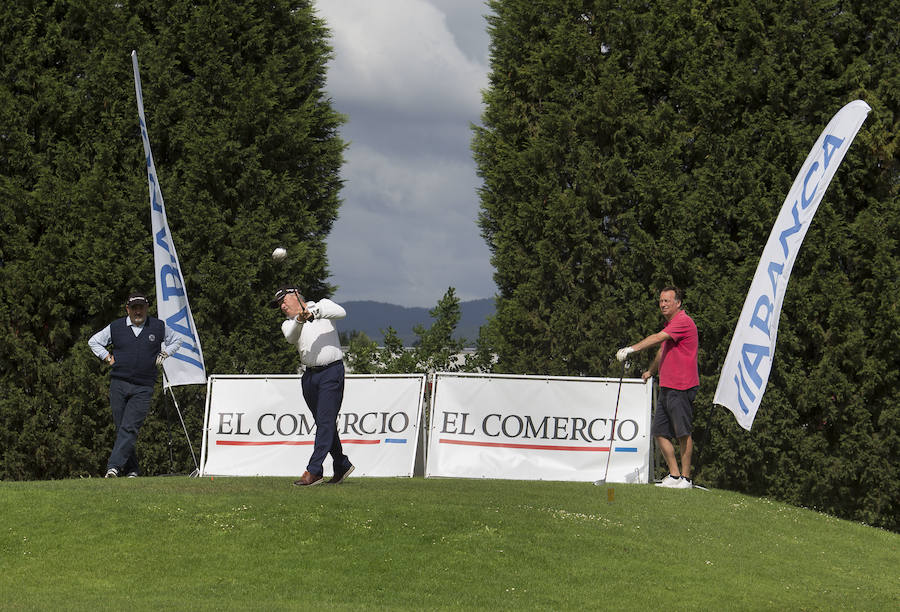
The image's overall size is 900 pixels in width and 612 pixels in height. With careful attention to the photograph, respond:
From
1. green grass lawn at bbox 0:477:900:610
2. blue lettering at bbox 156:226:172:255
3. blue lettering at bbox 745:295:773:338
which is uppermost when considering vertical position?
blue lettering at bbox 156:226:172:255

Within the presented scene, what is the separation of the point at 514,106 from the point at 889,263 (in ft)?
18.6

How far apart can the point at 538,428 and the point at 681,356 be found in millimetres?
2255

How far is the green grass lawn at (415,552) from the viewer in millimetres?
7074

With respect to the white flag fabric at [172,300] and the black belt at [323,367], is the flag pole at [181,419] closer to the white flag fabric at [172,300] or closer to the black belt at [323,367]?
the white flag fabric at [172,300]

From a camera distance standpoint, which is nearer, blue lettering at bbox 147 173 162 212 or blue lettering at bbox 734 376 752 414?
blue lettering at bbox 734 376 752 414

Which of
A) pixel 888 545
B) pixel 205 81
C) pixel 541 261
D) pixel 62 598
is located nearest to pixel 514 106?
pixel 541 261

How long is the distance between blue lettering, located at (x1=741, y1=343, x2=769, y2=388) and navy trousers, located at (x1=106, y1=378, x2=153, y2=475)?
6927 mm

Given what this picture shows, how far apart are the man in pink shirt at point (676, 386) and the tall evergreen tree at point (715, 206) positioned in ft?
5.71

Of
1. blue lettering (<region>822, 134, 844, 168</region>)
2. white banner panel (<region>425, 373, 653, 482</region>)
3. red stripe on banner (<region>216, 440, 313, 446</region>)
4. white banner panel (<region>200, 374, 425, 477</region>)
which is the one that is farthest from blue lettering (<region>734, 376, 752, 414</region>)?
red stripe on banner (<region>216, 440, 313, 446</region>)

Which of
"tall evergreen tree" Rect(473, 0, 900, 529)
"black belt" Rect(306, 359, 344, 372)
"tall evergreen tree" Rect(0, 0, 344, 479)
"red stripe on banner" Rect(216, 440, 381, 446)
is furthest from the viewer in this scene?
"tall evergreen tree" Rect(0, 0, 344, 479)

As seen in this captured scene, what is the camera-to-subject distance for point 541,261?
46.5 ft

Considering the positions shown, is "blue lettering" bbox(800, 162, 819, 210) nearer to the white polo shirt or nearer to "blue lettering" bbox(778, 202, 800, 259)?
"blue lettering" bbox(778, 202, 800, 259)

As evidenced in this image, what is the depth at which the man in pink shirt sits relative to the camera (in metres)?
11.3

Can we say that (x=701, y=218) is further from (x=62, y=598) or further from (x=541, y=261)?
(x=62, y=598)
